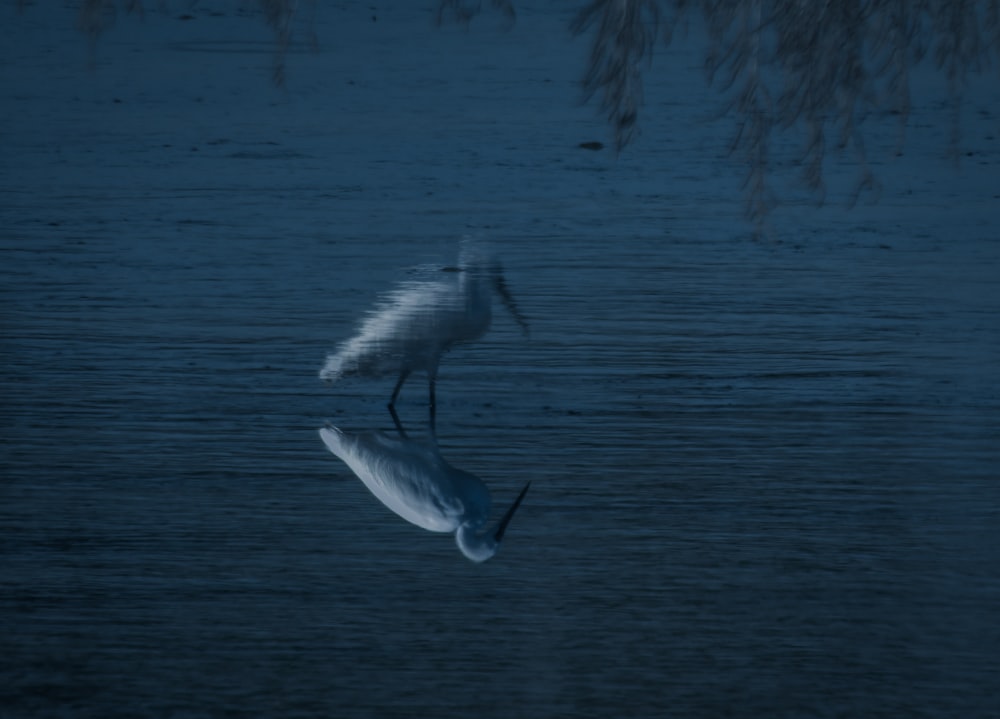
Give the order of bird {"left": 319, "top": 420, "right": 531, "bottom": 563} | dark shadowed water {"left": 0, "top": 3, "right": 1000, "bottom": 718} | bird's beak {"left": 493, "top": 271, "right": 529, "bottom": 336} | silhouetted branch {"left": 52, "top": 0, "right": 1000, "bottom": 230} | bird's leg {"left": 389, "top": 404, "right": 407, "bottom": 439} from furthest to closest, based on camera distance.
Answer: bird's beak {"left": 493, "top": 271, "right": 529, "bottom": 336} → silhouetted branch {"left": 52, "top": 0, "right": 1000, "bottom": 230} → bird's leg {"left": 389, "top": 404, "right": 407, "bottom": 439} → bird {"left": 319, "top": 420, "right": 531, "bottom": 563} → dark shadowed water {"left": 0, "top": 3, "right": 1000, "bottom": 718}

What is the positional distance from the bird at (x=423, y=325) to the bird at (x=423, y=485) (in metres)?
0.11

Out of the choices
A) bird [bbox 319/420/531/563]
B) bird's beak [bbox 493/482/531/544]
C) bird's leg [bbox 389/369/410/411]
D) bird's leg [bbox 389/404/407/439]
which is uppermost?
bird's leg [bbox 389/369/410/411]

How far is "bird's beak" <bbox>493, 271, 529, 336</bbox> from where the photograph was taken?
7.10ft

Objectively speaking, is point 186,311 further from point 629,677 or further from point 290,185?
point 629,677

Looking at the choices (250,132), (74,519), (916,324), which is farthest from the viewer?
(250,132)

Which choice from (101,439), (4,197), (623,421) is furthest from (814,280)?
(4,197)

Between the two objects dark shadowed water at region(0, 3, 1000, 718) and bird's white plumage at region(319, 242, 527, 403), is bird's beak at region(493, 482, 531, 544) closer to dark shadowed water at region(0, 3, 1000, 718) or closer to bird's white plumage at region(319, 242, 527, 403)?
dark shadowed water at region(0, 3, 1000, 718)

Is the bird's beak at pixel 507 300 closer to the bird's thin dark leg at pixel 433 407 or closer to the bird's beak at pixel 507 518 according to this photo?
the bird's thin dark leg at pixel 433 407

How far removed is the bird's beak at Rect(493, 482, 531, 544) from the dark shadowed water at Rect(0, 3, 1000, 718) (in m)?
0.02

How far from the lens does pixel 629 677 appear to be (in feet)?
4.43

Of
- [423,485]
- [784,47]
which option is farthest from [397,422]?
[784,47]

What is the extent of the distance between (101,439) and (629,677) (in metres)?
0.85

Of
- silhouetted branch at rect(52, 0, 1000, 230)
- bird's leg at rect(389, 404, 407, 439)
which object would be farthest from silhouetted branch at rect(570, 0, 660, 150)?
bird's leg at rect(389, 404, 407, 439)

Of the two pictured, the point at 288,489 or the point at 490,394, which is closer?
the point at 288,489
